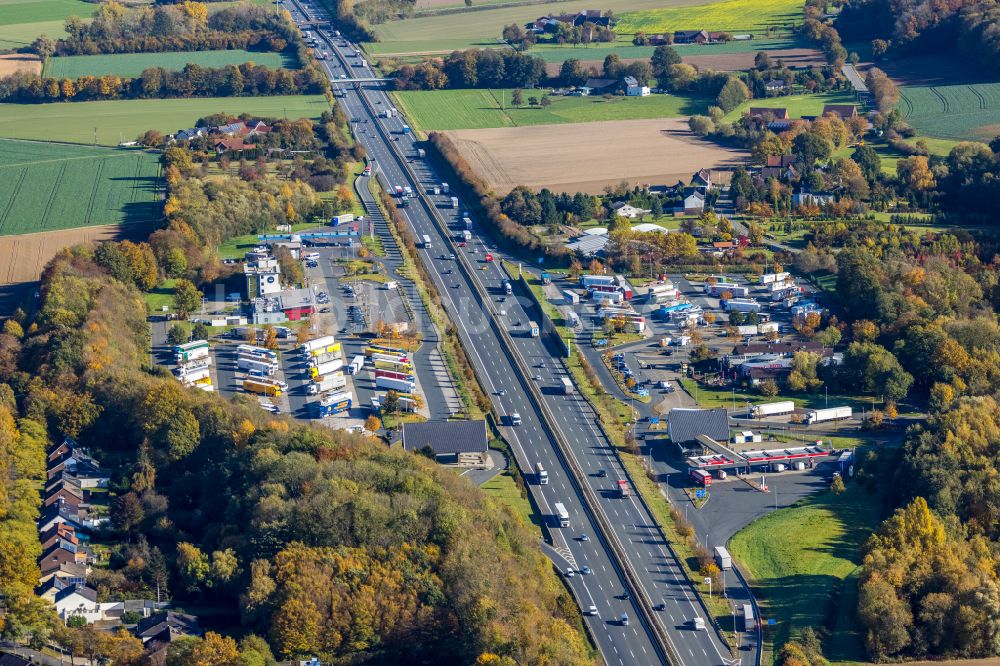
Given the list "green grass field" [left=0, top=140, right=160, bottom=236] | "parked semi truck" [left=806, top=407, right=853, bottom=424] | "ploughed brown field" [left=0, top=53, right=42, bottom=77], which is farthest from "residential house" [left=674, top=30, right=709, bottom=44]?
"parked semi truck" [left=806, top=407, right=853, bottom=424]

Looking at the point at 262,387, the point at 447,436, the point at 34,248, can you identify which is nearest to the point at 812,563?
the point at 447,436

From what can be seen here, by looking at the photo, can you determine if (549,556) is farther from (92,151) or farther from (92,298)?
(92,151)

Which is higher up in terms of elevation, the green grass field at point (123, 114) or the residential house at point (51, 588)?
the green grass field at point (123, 114)

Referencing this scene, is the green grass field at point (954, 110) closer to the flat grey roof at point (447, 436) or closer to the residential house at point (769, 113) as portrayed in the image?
the residential house at point (769, 113)

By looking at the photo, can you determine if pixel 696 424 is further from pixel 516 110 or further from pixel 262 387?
pixel 516 110

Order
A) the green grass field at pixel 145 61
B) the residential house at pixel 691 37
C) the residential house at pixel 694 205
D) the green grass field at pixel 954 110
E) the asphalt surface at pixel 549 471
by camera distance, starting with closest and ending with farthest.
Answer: the asphalt surface at pixel 549 471
the residential house at pixel 694 205
the green grass field at pixel 954 110
the green grass field at pixel 145 61
the residential house at pixel 691 37

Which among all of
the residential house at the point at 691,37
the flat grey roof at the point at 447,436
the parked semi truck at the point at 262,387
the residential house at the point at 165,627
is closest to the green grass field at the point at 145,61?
the residential house at the point at 691,37
